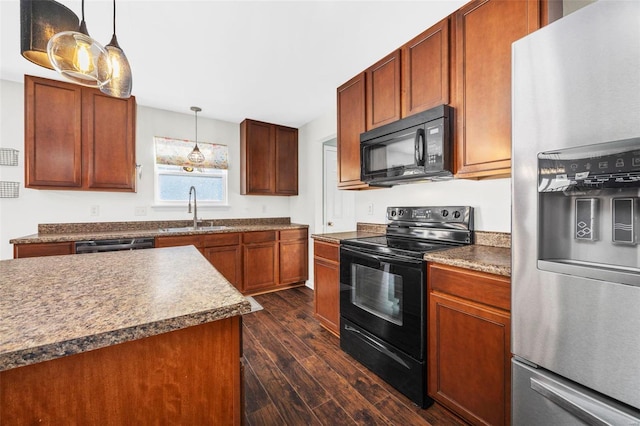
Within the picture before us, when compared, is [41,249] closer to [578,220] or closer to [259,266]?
[259,266]

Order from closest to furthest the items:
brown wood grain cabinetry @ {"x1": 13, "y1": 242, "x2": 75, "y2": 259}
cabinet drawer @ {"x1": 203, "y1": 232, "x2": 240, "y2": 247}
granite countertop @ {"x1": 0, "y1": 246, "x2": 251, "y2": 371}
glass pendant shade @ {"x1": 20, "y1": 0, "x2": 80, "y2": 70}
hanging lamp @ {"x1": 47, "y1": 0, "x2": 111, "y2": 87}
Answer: granite countertop @ {"x1": 0, "y1": 246, "x2": 251, "y2": 371} → hanging lamp @ {"x1": 47, "y1": 0, "x2": 111, "y2": 87} → glass pendant shade @ {"x1": 20, "y1": 0, "x2": 80, "y2": 70} → brown wood grain cabinetry @ {"x1": 13, "y1": 242, "x2": 75, "y2": 259} → cabinet drawer @ {"x1": 203, "y1": 232, "x2": 240, "y2": 247}

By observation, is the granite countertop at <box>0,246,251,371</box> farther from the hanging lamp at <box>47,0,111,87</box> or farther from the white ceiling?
the white ceiling

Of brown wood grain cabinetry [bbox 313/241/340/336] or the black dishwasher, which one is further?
the black dishwasher

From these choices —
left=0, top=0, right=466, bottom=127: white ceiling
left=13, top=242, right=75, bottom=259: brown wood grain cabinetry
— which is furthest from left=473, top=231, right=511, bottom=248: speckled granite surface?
left=13, top=242, right=75, bottom=259: brown wood grain cabinetry

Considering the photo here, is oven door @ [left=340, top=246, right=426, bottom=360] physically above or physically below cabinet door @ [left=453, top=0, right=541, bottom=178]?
below

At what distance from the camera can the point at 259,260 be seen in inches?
143

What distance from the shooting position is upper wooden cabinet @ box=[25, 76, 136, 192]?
2.61 m

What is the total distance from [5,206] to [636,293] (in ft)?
15.0

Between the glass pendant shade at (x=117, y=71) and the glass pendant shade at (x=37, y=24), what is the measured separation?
22 centimetres

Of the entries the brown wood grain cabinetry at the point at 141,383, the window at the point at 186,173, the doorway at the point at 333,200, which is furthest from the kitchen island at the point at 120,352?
the doorway at the point at 333,200

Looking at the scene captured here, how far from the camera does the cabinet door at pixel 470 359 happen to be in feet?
4.12

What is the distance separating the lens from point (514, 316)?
1106mm

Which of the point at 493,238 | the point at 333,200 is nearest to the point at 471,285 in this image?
the point at 493,238

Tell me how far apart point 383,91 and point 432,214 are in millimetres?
1090
